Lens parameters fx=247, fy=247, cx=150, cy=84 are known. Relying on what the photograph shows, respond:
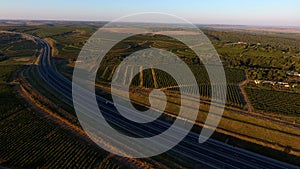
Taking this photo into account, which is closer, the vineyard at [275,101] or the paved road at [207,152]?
the paved road at [207,152]

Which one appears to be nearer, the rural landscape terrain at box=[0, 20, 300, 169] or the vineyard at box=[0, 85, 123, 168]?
the vineyard at box=[0, 85, 123, 168]

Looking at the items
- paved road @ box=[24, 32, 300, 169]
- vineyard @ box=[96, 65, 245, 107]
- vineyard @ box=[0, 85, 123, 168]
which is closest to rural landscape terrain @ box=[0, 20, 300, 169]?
vineyard @ box=[0, 85, 123, 168]

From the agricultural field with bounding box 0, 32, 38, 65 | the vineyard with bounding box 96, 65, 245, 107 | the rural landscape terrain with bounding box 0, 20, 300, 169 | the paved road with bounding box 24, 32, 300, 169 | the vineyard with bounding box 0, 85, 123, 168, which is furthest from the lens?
the agricultural field with bounding box 0, 32, 38, 65

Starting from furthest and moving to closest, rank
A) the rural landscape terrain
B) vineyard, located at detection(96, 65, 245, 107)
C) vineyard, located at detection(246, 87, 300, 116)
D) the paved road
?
vineyard, located at detection(96, 65, 245, 107)
vineyard, located at detection(246, 87, 300, 116)
the paved road
the rural landscape terrain

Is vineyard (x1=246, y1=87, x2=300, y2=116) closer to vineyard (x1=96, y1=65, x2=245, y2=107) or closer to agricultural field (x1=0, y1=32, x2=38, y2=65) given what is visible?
vineyard (x1=96, y1=65, x2=245, y2=107)

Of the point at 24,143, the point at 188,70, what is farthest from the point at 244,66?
the point at 24,143

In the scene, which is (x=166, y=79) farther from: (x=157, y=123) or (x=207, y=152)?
(x=207, y=152)

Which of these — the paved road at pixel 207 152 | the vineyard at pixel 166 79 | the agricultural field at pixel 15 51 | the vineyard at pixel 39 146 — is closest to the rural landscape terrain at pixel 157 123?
the vineyard at pixel 39 146

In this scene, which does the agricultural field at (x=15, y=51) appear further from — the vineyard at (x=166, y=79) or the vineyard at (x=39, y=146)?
the vineyard at (x=39, y=146)

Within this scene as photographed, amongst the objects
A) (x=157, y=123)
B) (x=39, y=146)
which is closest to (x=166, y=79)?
(x=157, y=123)
